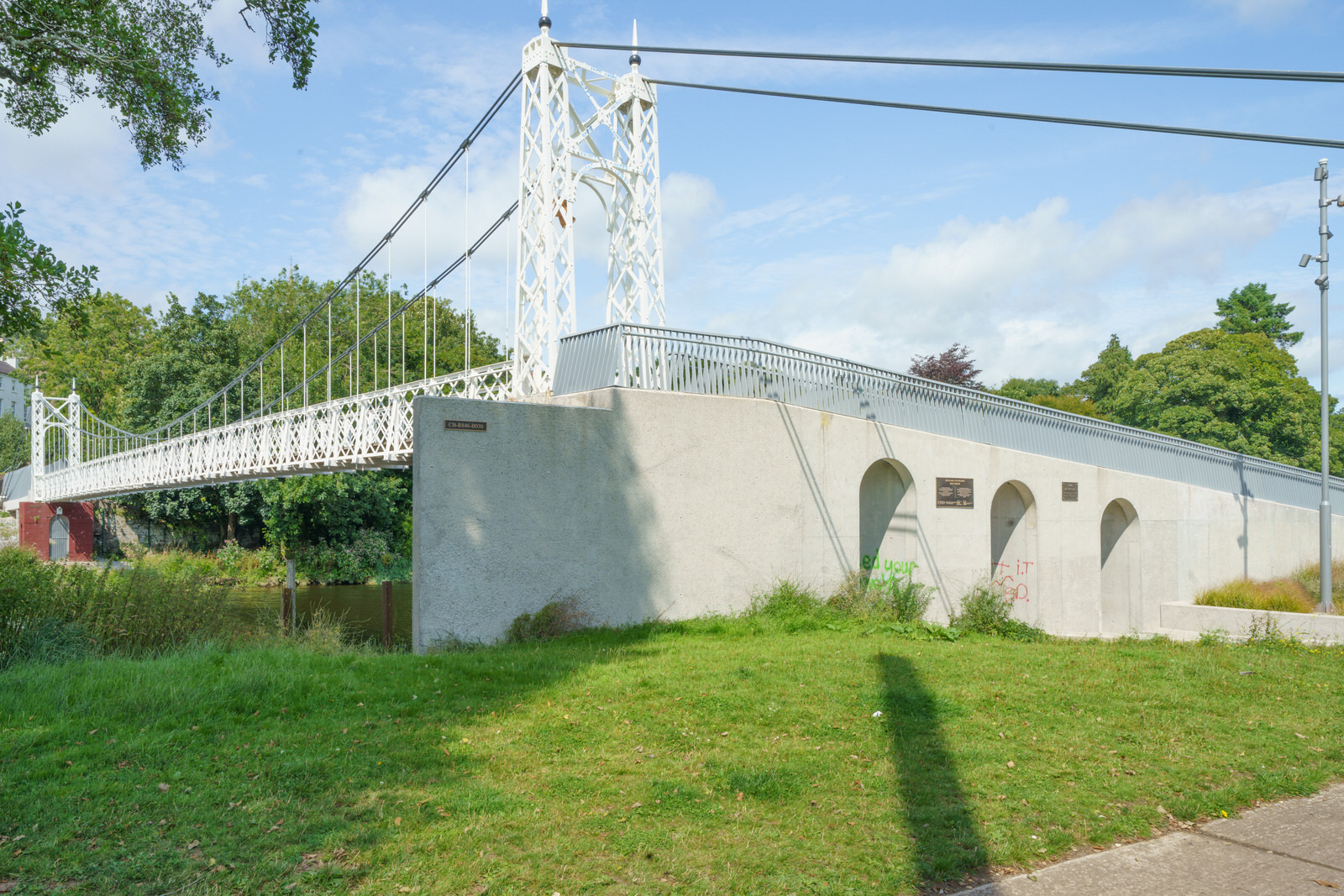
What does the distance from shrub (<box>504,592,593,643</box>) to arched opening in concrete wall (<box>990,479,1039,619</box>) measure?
8805mm

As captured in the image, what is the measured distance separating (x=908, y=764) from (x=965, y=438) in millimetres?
10381

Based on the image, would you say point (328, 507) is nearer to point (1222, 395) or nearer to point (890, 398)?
point (890, 398)

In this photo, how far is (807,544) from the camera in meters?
11.8

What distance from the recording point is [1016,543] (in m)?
15.9

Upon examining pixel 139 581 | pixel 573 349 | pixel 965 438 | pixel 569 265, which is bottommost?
pixel 139 581

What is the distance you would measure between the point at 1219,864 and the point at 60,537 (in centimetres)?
4331

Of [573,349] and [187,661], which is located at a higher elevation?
[573,349]

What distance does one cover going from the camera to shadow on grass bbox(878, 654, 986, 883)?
12.5ft

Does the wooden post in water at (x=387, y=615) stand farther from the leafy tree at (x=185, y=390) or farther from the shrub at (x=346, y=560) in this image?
the leafy tree at (x=185, y=390)

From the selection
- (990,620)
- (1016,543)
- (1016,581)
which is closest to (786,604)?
(990,620)

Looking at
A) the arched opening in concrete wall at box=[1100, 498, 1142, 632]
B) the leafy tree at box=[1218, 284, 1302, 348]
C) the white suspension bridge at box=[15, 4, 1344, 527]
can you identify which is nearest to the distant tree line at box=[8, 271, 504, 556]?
the white suspension bridge at box=[15, 4, 1344, 527]

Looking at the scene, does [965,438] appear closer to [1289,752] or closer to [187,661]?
[1289,752]

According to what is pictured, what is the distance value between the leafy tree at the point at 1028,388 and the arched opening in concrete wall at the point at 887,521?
125 ft

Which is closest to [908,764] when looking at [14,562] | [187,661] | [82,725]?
[82,725]
